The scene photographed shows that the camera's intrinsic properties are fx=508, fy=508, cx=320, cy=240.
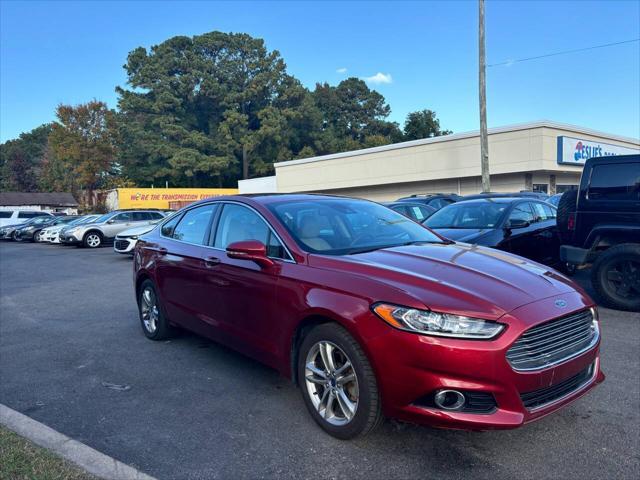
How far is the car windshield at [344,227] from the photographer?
3.95 meters

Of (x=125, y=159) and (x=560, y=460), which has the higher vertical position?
(x=125, y=159)

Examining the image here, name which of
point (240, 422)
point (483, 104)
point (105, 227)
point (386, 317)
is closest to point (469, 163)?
point (483, 104)

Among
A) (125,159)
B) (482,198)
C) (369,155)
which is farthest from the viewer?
(125,159)

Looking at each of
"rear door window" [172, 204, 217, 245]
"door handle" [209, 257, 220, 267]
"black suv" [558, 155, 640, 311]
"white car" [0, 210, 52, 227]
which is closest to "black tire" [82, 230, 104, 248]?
"white car" [0, 210, 52, 227]

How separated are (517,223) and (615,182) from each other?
1577 millimetres

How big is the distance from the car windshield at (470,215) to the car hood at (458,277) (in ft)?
14.7

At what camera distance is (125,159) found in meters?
59.0

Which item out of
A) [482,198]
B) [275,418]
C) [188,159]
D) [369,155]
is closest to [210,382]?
[275,418]

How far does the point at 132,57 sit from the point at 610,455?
6705cm

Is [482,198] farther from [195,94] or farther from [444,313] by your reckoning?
[195,94]

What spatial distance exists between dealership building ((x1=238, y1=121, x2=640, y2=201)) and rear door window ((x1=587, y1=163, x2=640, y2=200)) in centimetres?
1683

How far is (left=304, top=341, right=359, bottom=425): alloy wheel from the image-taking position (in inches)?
128

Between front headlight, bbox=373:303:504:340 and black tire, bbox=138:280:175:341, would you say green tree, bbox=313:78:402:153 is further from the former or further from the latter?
front headlight, bbox=373:303:504:340

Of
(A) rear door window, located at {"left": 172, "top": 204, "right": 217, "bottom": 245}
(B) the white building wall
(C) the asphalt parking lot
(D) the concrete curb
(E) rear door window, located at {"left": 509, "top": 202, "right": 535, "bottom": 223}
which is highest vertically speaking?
(B) the white building wall
